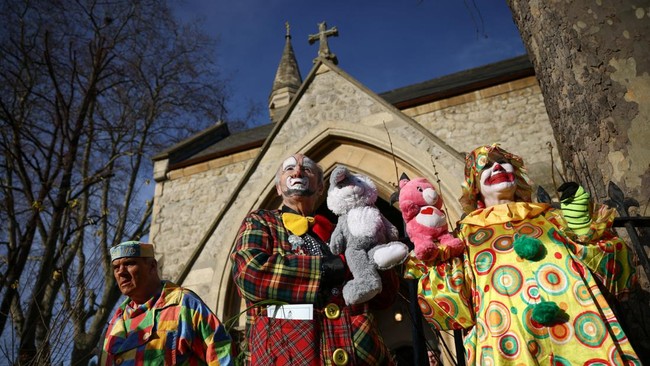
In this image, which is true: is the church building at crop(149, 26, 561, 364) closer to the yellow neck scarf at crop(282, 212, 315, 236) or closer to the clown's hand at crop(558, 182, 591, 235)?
the yellow neck scarf at crop(282, 212, 315, 236)

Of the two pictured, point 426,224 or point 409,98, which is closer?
point 426,224

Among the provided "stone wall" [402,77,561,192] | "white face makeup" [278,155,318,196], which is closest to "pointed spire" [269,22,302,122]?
"stone wall" [402,77,561,192]

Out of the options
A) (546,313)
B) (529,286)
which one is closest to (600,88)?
(529,286)

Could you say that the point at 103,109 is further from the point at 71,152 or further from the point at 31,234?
the point at 31,234

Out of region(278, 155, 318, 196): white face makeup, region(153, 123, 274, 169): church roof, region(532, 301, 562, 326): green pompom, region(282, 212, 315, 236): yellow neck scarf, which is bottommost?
region(532, 301, 562, 326): green pompom

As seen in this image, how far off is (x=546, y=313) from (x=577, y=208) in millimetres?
466

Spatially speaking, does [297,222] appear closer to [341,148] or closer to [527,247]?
[527,247]

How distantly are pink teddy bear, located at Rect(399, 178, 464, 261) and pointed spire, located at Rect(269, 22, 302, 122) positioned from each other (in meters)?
14.7

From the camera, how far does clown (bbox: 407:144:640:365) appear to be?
184 centimetres

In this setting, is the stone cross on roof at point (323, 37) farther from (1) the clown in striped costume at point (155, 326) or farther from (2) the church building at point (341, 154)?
(1) the clown in striped costume at point (155, 326)

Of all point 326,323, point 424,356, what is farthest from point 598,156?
point 326,323

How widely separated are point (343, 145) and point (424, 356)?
4.72 meters

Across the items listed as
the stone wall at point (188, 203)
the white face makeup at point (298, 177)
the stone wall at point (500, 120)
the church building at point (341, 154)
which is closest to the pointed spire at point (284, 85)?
the stone wall at point (188, 203)

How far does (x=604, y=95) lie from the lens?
86.7 inches
